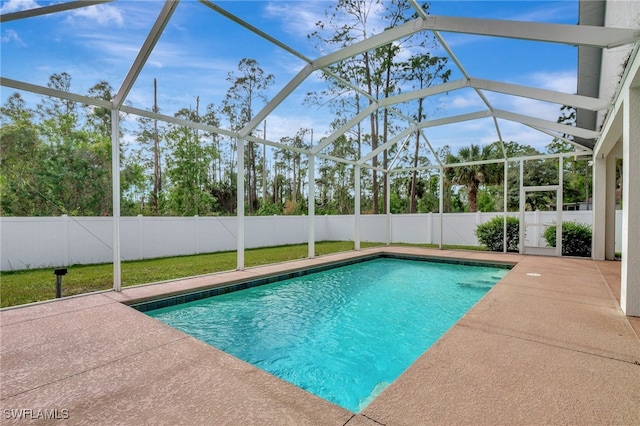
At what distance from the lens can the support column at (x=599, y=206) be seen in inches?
311

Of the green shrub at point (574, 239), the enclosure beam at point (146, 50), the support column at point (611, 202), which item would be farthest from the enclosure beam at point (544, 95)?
the enclosure beam at point (146, 50)

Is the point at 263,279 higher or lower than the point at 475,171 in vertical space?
lower

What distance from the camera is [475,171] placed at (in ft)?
54.6

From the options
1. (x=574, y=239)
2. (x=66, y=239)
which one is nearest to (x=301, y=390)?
(x=66, y=239)

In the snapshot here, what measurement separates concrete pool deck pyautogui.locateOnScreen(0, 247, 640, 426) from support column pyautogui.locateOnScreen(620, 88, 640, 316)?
0.96ft

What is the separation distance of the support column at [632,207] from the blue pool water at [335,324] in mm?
1980

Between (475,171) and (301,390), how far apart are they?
17.1 m

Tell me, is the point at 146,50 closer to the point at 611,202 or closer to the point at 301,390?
the point at 301,390

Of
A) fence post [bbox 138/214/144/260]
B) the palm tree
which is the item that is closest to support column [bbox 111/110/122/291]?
fence post [bbox 138/214/144/260]

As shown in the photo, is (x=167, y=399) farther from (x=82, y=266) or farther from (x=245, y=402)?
(x=82, y=266)

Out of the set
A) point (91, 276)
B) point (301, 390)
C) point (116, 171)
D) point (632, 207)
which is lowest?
point (91, 276)

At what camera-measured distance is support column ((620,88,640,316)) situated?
139 inches

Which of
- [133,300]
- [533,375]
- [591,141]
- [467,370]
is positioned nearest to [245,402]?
[467,370]

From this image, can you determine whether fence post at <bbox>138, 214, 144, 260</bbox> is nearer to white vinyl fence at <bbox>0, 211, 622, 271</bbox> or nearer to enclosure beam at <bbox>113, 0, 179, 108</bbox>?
white vinyl fence at <bbox>0, 211, 622, 271</bbox>
